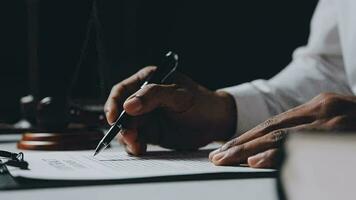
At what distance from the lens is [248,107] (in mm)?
883

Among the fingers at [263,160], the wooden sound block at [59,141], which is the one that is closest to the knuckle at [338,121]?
the fingers at [263,160]

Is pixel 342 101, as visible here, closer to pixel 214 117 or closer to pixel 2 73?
pixel 214 117

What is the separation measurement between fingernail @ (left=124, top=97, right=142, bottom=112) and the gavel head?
208 millimetres

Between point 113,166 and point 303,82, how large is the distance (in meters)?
0.58

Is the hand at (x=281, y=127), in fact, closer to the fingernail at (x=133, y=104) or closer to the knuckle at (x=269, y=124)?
the knuckle at (x=269, y=124)

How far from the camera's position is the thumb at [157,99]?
646 mm

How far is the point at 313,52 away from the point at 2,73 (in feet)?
2.42

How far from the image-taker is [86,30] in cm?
90

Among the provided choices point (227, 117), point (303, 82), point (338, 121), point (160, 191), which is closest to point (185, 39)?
point (303, 82)

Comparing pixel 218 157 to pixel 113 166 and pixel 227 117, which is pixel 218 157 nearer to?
pixel 113 166

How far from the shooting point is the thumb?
65 cm

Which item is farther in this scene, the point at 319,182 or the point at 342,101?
the point at 342,101

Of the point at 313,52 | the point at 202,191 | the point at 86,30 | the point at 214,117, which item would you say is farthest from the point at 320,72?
the point at 202,191

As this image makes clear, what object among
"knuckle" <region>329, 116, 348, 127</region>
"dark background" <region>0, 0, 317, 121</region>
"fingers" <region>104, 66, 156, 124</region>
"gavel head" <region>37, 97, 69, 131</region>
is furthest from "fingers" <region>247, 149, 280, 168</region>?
"dark background" <region>0, 0, 317, 121</region>
